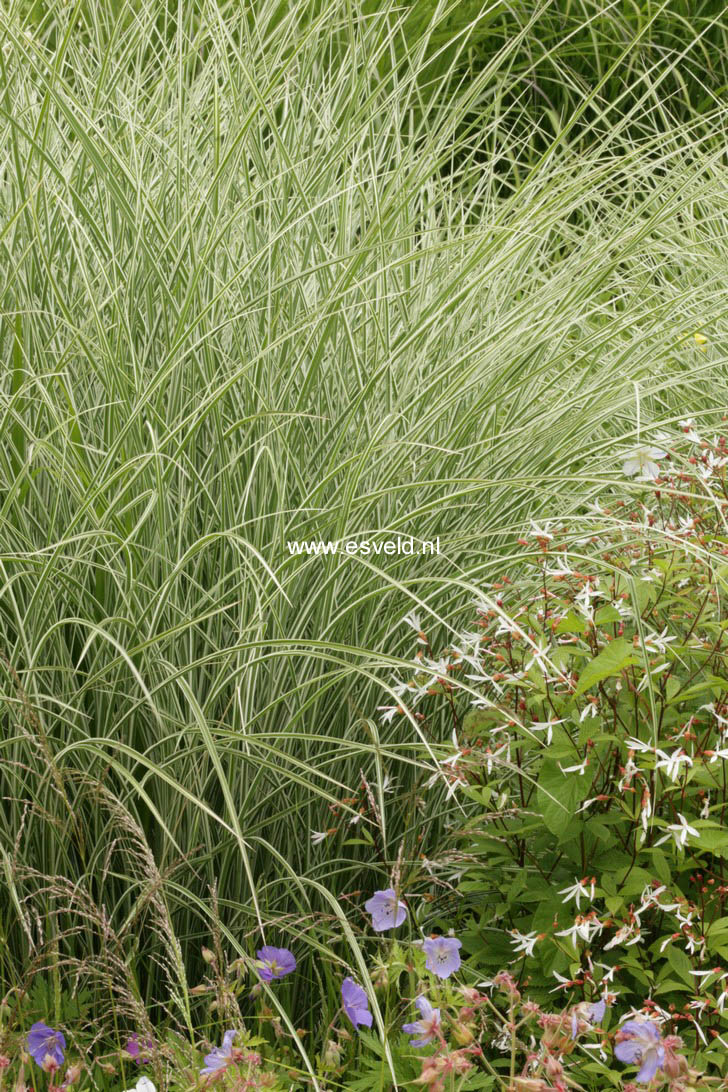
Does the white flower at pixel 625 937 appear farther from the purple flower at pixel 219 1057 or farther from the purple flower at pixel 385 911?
the purple flower at pixel 219 1057

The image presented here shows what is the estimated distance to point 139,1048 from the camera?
62.3 inches

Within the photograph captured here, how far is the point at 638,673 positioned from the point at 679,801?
7.7 inches

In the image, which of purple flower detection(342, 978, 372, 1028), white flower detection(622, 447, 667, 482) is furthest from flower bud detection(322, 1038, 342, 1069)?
white flower detection(622, 447, 667, 482)

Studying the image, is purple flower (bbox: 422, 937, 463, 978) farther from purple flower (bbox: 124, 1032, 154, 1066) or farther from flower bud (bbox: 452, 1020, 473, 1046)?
purple flower (bbox: 124, 1032, 154, 1066)

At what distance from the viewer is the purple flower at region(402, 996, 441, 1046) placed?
1.35m

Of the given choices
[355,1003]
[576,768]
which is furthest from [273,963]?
[576,768]

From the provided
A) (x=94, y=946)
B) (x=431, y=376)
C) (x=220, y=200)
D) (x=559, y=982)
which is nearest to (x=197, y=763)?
(x=94, y=946)

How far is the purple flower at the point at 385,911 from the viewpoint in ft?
5.40

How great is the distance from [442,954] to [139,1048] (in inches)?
16.3

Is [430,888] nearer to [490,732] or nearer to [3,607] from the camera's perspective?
[490,732]

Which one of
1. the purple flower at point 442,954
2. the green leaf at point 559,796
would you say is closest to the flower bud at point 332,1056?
the purple flower at point 442,954

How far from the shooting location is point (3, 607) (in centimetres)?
198

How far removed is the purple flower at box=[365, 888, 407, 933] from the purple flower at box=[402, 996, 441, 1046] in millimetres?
219

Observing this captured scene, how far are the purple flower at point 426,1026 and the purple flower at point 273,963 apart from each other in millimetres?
244
